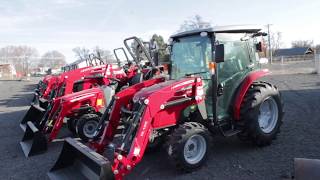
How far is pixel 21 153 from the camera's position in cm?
718

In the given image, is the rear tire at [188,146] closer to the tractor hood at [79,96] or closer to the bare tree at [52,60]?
the tractor hood at [79,96]

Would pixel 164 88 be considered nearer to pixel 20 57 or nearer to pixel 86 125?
pixel 86 125

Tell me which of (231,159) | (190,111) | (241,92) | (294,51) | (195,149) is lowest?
(231,159)

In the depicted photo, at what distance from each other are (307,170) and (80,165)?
10.7 feet

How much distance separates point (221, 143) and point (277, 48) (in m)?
89.1

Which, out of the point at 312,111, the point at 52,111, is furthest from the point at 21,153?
the point at 312,111

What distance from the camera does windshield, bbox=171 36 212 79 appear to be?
5.77m

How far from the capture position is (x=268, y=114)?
6500 millimetres

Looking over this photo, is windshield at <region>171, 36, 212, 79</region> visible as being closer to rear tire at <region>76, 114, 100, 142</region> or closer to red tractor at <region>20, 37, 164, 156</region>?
red tractor at <region>20, 37, 164, 156</region>

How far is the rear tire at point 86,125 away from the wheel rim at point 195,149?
334 cm

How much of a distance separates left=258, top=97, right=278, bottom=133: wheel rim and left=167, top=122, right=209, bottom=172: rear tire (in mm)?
1613

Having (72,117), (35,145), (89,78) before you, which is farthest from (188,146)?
(89,78)

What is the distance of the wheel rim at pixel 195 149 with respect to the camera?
5.18 meters

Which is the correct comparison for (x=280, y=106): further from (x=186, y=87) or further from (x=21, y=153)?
(x=21, y=153)
